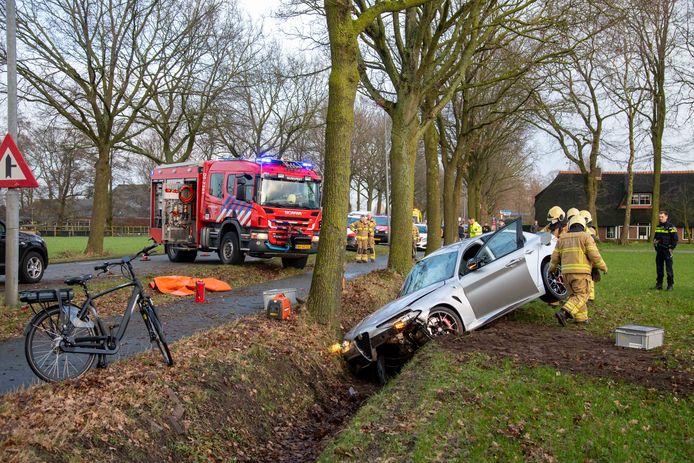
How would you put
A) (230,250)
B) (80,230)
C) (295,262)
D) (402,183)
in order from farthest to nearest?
1. (80,230)
2. (295,262)
3. (230,250)
4. (402,183)

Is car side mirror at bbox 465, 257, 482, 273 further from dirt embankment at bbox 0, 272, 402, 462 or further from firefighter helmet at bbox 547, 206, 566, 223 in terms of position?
firefighter helmet at bbox 547, 206, 566, 223

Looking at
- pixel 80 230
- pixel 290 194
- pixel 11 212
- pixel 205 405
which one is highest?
pixel 290 194

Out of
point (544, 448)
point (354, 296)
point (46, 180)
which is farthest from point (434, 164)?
point (46, 180)

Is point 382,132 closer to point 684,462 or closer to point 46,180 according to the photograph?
point 46,180

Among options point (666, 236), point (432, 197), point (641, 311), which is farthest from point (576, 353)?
point (432, 197)

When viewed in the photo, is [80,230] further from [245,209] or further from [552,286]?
[552,286]

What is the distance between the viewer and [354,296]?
12586mm

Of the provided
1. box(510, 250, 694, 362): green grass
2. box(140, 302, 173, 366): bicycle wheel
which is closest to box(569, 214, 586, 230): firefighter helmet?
box(510, 250, 694, 362): green grass

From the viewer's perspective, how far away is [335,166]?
9.55m

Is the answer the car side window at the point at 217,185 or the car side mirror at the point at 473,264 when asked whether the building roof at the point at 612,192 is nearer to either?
the car side window at the point at 217,185

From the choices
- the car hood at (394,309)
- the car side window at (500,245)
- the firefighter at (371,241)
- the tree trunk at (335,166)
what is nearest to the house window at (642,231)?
the firefighter at (371,241)

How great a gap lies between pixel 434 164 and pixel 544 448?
17177mm

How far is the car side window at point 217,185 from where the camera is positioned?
1833cm

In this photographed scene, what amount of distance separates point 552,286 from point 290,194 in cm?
915
